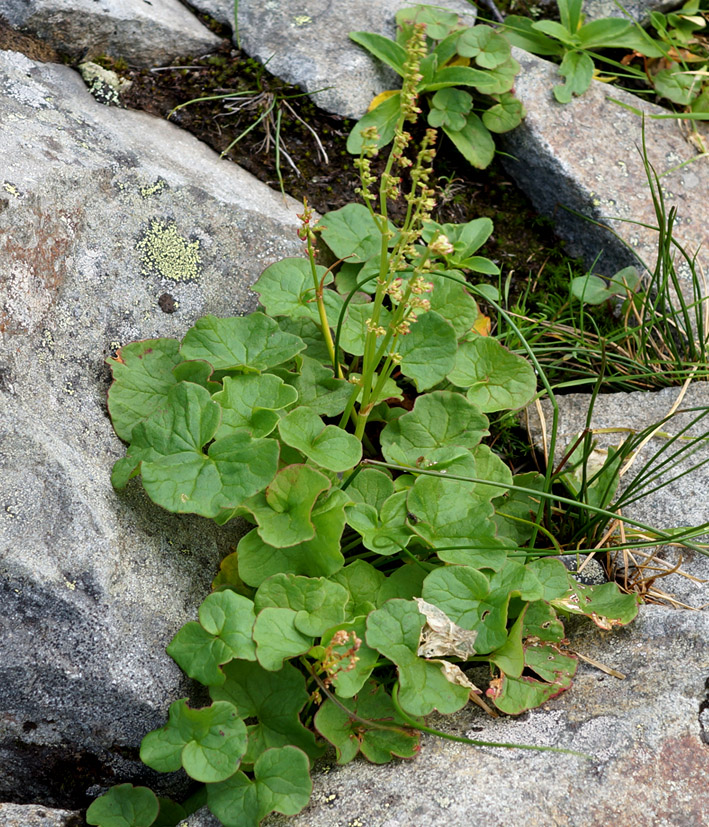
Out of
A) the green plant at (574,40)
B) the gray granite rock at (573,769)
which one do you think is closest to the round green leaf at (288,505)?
the gray granite rock at (573,769)

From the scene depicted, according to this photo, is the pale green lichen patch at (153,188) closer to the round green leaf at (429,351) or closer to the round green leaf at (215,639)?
the round green leaf at (429,351)

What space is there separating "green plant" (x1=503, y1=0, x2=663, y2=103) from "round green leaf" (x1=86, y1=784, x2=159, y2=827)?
344 centimetres

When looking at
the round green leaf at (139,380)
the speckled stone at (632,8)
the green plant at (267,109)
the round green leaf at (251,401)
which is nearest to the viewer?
the round green leaf at (251,401)

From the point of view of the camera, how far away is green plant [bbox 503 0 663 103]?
11.9 ft

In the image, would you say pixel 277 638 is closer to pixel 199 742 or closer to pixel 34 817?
pixel 199 742

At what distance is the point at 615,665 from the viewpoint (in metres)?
2.23

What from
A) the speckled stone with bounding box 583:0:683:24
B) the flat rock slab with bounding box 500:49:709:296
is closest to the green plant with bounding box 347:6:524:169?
the flat rock slab with bounding box 500:49:709:296

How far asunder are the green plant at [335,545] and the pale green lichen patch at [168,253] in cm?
34

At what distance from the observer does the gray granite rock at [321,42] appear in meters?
3.47

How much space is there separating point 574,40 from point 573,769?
3377 mm

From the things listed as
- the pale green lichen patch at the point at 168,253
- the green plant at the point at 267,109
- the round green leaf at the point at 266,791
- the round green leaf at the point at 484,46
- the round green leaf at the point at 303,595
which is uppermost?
the round green leaf at the point at 484,46

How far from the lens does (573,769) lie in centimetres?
190

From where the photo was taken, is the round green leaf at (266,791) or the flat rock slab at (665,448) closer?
the round green leaf at (266,791)

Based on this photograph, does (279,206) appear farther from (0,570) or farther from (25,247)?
(0,570)
